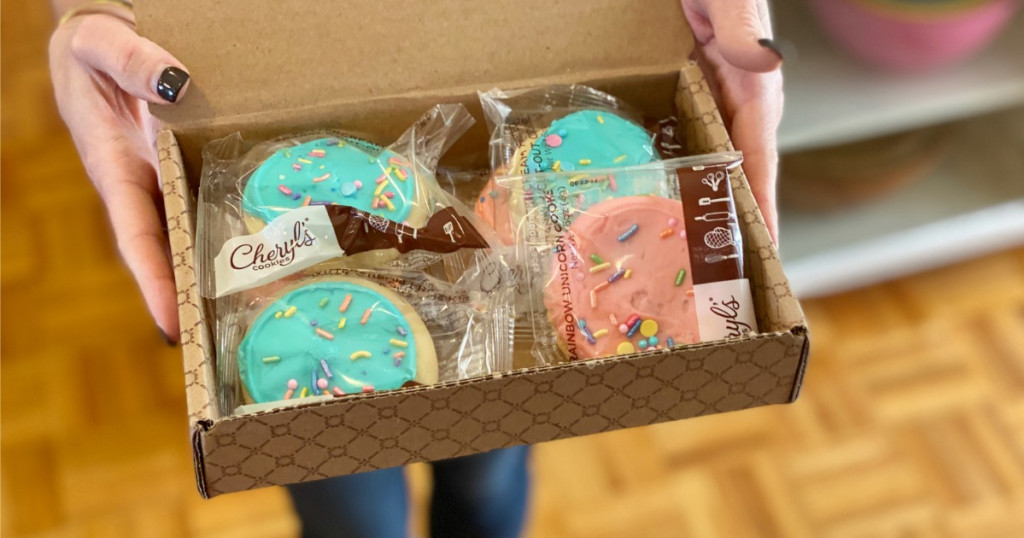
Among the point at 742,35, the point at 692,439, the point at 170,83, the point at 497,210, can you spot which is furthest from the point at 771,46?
the point at 692,439

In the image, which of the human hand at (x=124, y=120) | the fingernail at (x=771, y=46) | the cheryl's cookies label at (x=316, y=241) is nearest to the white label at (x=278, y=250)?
the cheryl's cookies label at (x=316, y=241)

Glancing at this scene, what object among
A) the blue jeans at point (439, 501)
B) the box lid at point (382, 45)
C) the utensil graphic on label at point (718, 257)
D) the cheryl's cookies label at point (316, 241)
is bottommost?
the blue jeans at point (439, 501)

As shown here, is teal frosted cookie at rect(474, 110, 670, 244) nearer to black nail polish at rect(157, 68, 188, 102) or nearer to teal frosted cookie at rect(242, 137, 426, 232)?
teal frosted cookie at rect(242, 137, 426, 232)

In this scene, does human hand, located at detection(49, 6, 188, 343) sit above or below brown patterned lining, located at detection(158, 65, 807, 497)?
above

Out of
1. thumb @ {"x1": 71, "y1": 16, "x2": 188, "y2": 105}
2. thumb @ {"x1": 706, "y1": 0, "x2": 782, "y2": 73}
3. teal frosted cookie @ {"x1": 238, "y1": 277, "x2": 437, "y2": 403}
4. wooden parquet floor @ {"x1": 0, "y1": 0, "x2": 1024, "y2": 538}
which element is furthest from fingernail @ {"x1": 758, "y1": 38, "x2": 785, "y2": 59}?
wooden parquet floor @ {"x1": 0, "y1": 0, "x2": 1024, "y2": 538}

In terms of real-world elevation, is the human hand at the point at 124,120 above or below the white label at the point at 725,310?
above

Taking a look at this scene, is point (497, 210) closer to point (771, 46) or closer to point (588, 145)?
point (588, 145)

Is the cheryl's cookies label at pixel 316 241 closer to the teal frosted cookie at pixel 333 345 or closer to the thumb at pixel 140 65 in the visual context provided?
the teal frosted cookie at pixel 333 345
